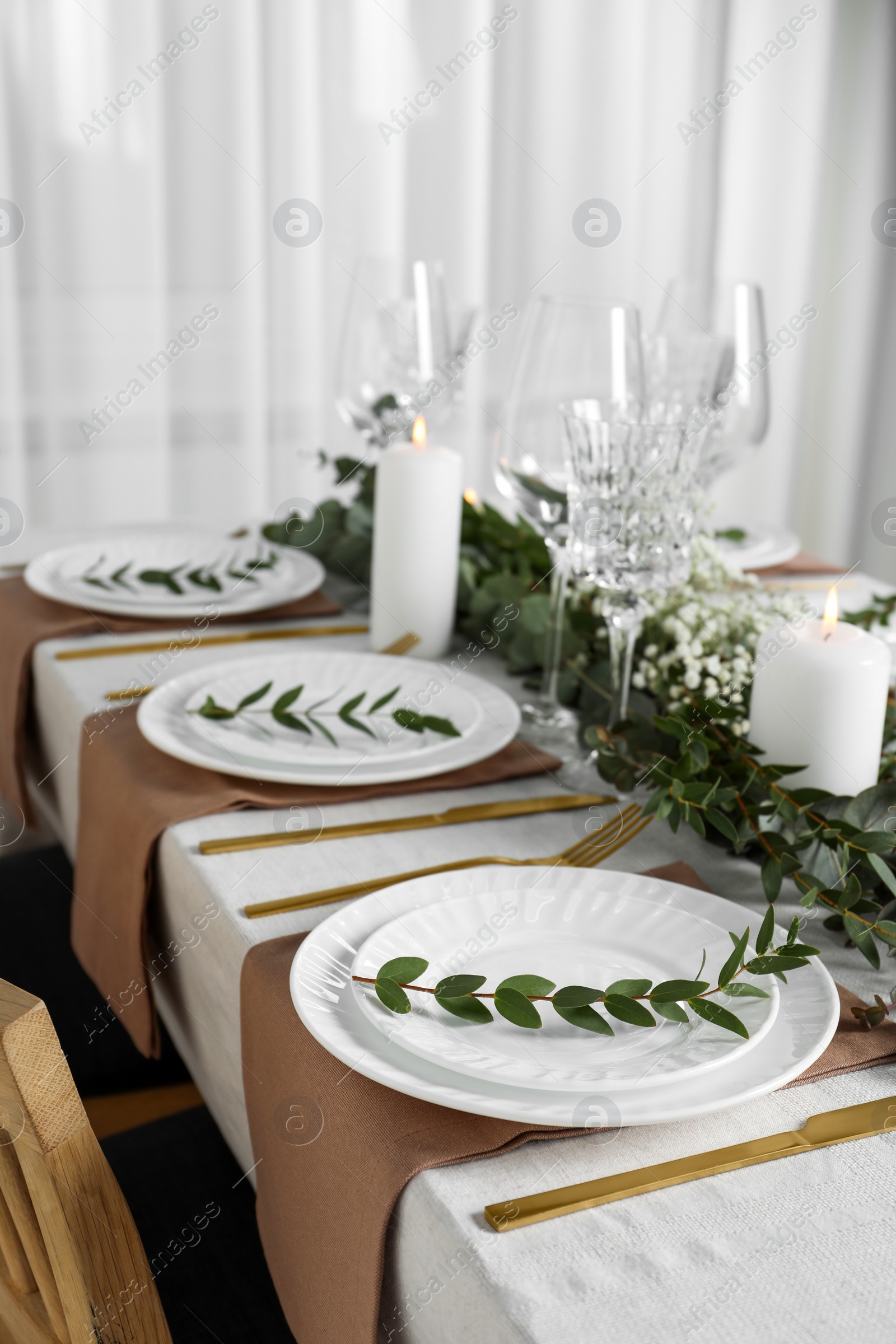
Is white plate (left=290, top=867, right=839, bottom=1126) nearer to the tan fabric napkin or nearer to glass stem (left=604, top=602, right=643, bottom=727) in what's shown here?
the tan fabric napkin

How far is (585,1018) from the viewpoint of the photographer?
559mm

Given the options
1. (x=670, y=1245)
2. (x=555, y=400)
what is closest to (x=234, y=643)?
(x=555, y=400)

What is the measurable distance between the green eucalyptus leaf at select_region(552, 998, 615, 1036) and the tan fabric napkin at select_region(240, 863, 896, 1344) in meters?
0.05

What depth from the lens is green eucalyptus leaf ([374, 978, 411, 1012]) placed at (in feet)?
1.83

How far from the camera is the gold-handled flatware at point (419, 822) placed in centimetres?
79

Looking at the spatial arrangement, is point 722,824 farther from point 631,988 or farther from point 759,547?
point 759,547

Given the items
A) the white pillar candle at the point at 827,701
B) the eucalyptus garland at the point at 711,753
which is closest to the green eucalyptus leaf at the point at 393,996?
the eucalyptus garland at the point at 711,753

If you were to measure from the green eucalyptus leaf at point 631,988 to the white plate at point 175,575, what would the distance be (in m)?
0.76

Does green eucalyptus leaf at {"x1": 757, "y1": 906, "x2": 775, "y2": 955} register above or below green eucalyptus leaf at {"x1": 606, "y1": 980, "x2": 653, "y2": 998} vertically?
above

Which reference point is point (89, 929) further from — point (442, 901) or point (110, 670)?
point (442, 901)

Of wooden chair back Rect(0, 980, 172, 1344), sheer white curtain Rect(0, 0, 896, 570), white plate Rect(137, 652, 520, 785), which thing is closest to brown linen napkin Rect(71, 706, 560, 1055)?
white plate Rect(137, 652, 520, 785)

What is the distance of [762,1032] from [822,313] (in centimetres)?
354

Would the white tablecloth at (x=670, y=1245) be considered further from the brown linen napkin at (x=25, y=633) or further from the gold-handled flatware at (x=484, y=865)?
the brown linen napkin at (x=25, y=633)

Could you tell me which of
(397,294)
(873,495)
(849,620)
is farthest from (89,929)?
(873,495)
